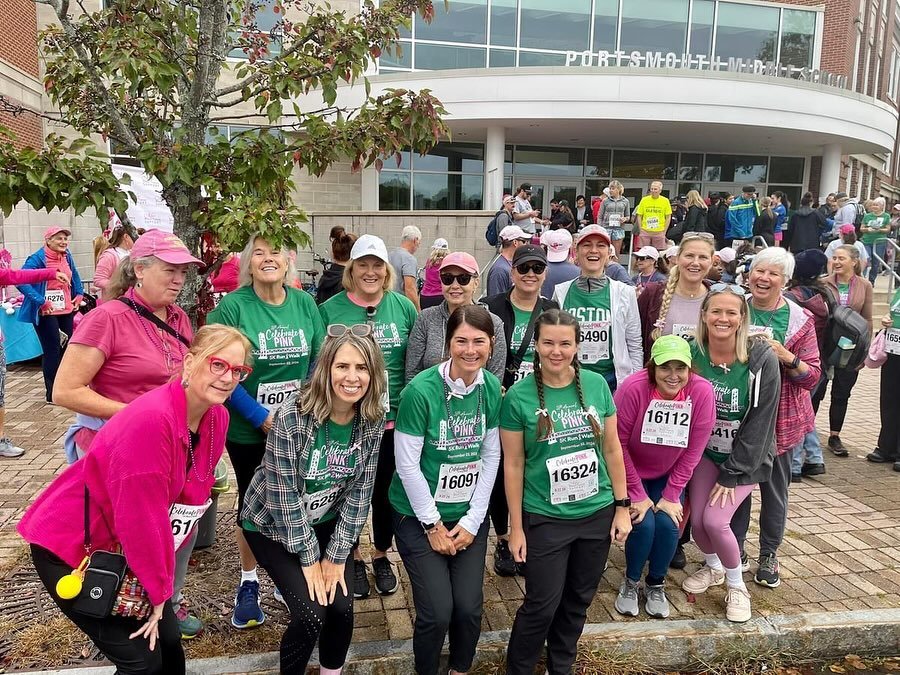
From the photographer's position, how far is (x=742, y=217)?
580 inches

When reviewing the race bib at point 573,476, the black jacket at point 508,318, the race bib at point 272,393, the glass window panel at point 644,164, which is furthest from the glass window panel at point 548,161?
the race bib at point 573,476

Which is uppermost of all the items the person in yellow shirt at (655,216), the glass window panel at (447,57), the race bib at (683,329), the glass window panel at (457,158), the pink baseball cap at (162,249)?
the glass window panel at (447,57)

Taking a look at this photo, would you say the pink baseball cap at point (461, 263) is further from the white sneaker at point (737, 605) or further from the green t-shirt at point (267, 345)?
the white sneaker at point (737, 605)

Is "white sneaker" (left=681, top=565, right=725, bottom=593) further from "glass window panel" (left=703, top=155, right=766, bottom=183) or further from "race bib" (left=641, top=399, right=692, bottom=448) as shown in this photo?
"glass window panel" (left=703, top=155, right=766, bottom=183)

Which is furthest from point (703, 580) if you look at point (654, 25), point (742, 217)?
point (654, 25)

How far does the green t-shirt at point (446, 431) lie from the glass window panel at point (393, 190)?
16033mm

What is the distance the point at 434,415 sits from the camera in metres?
3.03

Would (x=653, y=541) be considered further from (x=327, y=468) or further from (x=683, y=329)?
(x=327, y=468)

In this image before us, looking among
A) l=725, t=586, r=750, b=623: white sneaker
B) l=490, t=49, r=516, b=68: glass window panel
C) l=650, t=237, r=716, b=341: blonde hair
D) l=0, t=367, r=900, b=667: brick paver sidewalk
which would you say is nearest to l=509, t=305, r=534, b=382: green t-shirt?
l=650, t=237, r=716, b=341: blonde hair

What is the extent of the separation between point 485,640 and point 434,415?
130 cm

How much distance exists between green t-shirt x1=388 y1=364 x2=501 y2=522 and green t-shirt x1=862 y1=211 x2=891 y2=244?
15.1 m

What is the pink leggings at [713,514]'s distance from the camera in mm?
3611

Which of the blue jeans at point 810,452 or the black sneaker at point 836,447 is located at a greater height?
the blue jeans at point 810,452

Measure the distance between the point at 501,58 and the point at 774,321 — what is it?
1662cm
